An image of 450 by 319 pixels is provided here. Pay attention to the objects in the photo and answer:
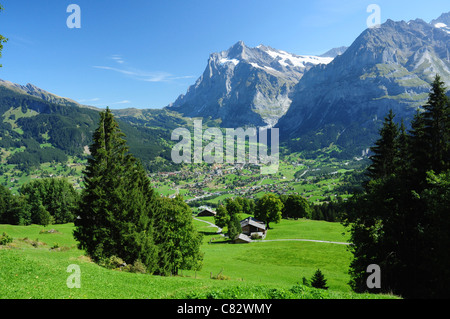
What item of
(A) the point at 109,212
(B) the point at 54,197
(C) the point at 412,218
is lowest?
(B) the point at 54,197

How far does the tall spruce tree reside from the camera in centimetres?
2992

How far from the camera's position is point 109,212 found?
1169 inches

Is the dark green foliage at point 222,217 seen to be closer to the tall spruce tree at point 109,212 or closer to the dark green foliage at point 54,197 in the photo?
the dark green foliage at point 54,197

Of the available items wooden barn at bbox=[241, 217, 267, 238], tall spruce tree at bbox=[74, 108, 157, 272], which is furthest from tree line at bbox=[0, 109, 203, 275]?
wooden barn at bbox=[241, 217, 267, 238]

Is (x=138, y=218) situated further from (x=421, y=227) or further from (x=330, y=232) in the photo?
(x=330, y=232)

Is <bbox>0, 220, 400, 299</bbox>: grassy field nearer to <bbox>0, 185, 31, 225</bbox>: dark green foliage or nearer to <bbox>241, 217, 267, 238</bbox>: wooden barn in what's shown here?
Result: <bbox>241, 217, 267, 238</bbox>: wooden barn

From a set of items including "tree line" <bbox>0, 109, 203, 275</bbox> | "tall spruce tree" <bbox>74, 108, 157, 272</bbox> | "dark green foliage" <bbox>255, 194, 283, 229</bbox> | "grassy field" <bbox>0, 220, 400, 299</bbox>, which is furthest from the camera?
"dark green foliage" <bbox>255, 194, 283, 229</bbox>

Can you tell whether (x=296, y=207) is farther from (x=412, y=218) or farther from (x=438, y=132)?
(x=438, y=132)

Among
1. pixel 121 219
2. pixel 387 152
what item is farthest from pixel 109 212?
pixel 387 152

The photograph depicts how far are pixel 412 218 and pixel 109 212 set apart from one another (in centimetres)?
3326

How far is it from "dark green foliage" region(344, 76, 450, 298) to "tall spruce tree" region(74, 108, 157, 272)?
25.9 meters

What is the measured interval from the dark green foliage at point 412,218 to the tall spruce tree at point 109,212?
25876 millimetres

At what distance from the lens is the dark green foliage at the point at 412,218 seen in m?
20.6
